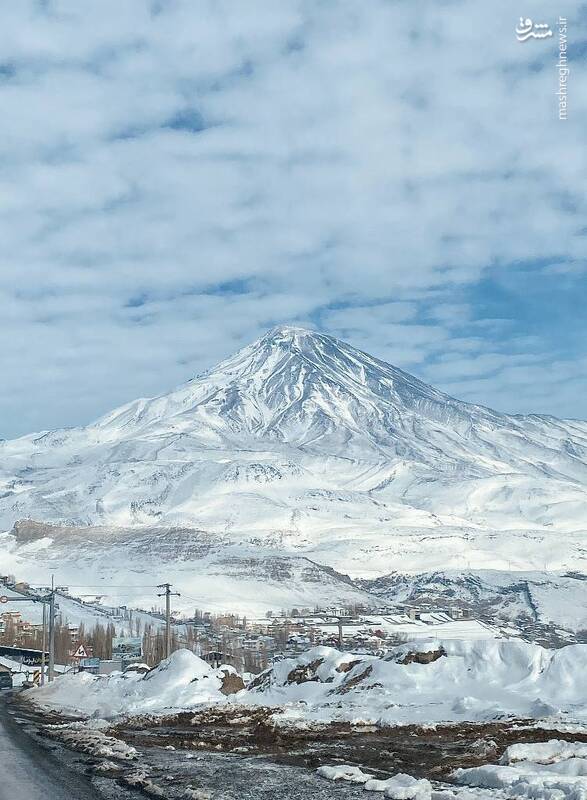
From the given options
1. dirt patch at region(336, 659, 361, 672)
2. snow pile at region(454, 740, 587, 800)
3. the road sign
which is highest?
dirt patch at region(336, 659, 361, 672)

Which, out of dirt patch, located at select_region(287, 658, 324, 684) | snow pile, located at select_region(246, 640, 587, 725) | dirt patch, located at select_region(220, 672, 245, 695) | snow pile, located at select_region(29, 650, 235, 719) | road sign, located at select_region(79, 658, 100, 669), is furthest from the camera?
road sign, located at select_region(79, 658, 100, 669)

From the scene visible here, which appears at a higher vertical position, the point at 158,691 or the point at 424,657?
the point at 424,657

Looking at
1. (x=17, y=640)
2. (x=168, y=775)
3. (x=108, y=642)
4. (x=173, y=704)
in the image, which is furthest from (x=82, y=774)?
(x=17, y=640)

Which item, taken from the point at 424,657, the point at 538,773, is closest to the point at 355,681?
the point at 424,657

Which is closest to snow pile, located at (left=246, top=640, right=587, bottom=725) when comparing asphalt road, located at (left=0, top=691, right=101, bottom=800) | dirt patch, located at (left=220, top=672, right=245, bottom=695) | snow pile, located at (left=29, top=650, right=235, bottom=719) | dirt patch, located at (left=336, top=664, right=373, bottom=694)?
dirt patch, located at (left=336, top=664, right=373, bottom=694)

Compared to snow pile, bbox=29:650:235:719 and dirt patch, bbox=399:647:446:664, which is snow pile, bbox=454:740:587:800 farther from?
snow pile, bbox=29:650:235:719

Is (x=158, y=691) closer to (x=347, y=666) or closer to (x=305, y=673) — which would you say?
(x=305, y=673)
